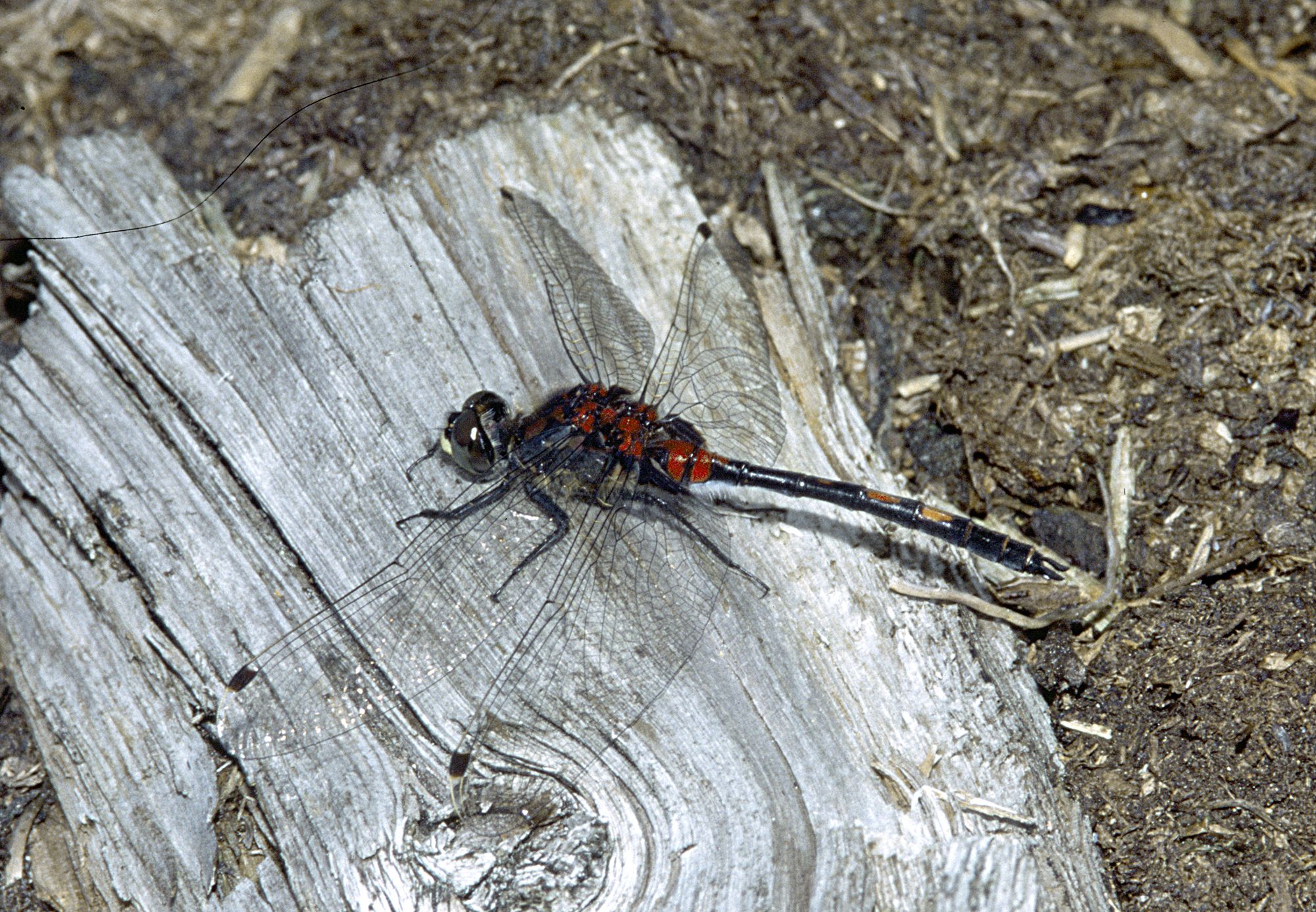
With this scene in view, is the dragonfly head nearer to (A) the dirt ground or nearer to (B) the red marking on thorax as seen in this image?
(B) the red marking on thorax

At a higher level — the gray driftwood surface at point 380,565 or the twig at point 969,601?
the gray driftwood surface at point 380,565

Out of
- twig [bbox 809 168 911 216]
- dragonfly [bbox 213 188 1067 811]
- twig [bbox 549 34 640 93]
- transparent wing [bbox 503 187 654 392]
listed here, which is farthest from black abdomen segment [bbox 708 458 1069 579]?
twig [bbox 549 34 640 93]

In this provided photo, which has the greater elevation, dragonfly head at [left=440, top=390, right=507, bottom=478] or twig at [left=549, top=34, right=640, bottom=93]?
twig at [left=549, top=34, right=640, bottom=93]

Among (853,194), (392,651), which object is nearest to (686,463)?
(392,651)

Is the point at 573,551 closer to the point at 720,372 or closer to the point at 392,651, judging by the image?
the point at 392,651

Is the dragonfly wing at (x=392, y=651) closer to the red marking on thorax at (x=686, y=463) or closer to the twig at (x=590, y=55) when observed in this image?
the red marking on thorax at (x=686, y=463)

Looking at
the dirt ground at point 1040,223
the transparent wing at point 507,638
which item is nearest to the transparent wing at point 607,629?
the transparent wing at point 507,638
